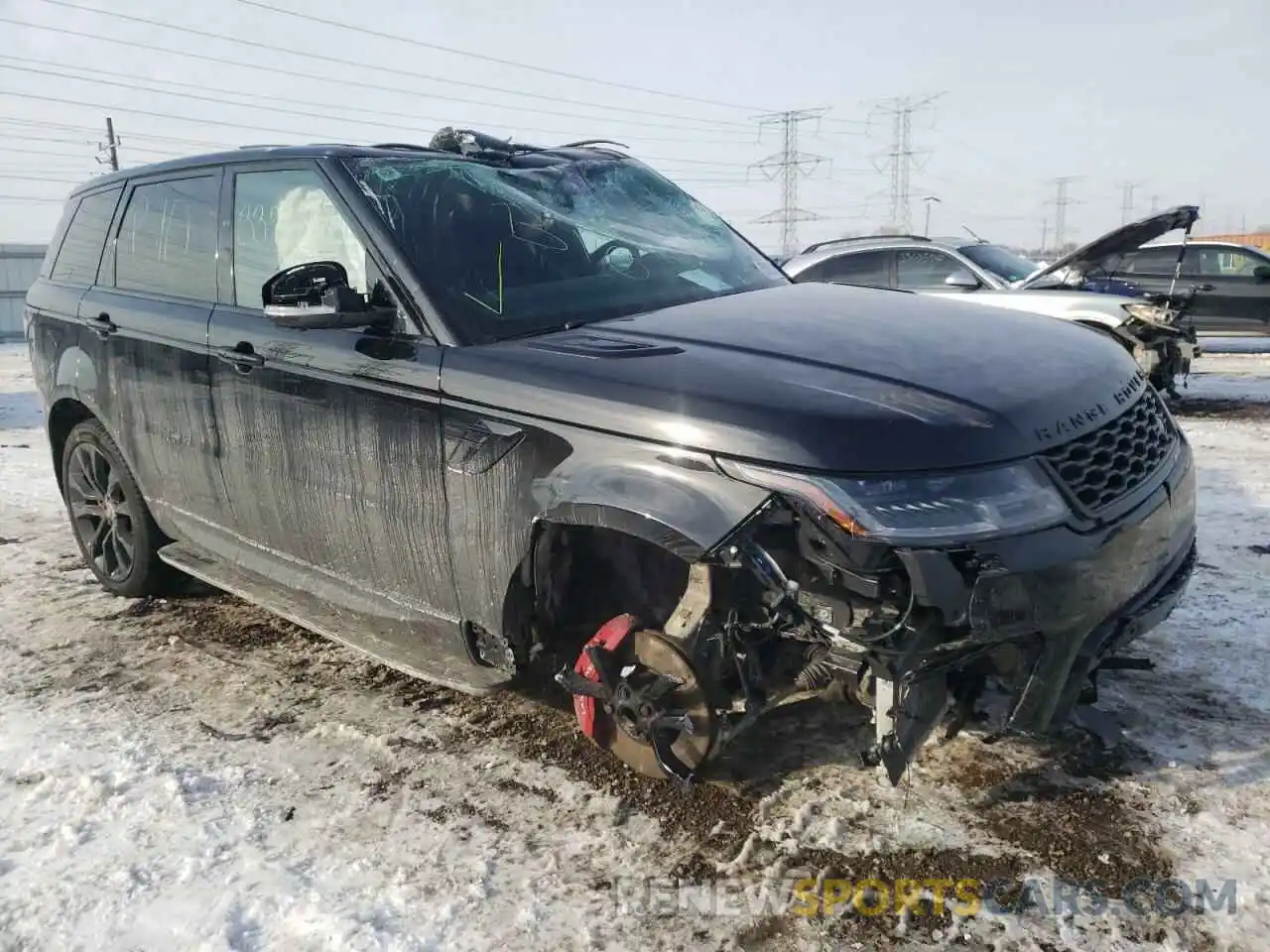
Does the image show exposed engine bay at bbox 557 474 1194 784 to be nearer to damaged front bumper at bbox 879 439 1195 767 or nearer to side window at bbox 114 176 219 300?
damaged front bumper at bbox 879 439 1195 767

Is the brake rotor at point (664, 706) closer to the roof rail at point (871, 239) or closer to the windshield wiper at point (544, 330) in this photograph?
the windshield wiper at point (544, 330)

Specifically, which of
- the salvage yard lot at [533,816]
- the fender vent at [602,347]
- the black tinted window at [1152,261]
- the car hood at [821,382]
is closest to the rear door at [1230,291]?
the black tinted window at [1152,261]

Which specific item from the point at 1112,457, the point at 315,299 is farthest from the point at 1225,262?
the point at 315,299

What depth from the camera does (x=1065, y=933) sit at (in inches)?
84.7

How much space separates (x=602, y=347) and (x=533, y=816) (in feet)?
4.41

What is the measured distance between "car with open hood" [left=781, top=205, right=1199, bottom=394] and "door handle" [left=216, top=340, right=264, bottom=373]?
470 centimetres

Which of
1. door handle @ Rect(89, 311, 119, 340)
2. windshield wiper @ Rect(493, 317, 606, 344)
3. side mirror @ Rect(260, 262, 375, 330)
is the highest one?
side mirror @ Rect(260, 262, 375, 330)

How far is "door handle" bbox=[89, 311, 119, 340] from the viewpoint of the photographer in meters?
4.17

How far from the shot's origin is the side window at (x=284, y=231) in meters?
3.18

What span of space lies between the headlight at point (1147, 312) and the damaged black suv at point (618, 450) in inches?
229

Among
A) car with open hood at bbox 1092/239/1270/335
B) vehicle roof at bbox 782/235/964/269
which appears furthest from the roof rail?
car with open hood at bbox 1092/239/1270/335

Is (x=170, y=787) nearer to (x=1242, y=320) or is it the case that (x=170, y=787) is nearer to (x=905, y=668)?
(x=905, y=668)

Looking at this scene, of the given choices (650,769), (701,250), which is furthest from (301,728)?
(701,250)

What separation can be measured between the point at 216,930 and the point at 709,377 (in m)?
1.79
